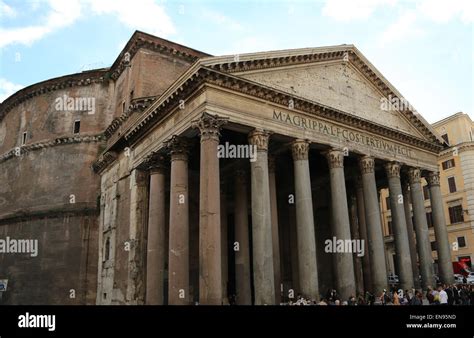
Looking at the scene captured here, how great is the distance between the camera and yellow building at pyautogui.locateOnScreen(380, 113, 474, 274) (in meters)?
→ 27.4

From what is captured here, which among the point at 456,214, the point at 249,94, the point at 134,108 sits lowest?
the point at 456,214

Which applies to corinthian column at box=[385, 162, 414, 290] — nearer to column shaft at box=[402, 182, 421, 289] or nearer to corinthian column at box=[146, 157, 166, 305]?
column shaft at box=[402, 182, 421, 289]

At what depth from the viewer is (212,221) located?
1173cm

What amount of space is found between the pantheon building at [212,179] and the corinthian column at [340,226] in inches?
1.7

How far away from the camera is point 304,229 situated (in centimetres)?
1373

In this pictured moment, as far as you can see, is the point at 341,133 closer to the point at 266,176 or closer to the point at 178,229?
the point at 266,176

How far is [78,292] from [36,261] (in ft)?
9.53

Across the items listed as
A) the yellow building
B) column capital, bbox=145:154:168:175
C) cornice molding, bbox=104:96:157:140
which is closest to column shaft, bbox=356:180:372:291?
column capital, bbox=145:154:168:175

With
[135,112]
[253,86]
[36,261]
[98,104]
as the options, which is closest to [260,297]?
[253,86]

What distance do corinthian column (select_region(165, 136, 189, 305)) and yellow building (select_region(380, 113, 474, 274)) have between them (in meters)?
21.2

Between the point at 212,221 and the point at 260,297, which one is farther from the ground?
the point at 212,221

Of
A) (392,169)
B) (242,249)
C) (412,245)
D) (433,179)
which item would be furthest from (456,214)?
(242,249)

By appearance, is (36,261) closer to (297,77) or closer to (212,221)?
(212,221)

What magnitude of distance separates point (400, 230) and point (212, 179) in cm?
921
